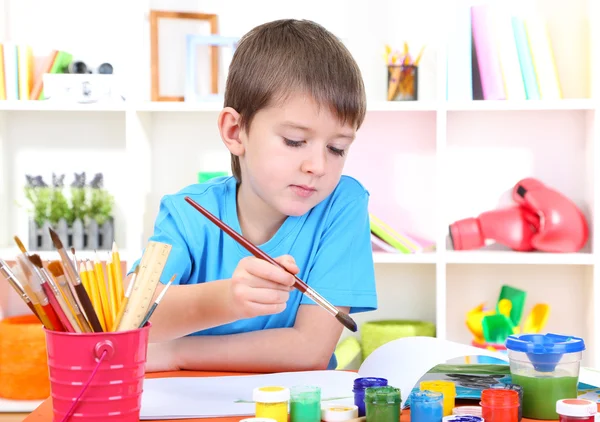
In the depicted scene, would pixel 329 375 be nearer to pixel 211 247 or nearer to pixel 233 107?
pixel 211 247

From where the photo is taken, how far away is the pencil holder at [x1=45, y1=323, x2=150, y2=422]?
0.78 metres

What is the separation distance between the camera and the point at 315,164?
1157 mm

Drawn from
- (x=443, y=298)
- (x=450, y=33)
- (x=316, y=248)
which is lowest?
(x=443, y=298)

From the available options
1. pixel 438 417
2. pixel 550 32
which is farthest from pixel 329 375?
pixel 550 32

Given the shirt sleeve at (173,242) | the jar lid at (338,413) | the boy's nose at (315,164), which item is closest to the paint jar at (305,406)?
the jar lid at (338,413)

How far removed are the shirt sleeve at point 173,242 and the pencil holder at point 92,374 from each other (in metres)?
0.51

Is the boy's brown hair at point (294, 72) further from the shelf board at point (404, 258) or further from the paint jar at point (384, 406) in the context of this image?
the shelf board at point (404, 258)

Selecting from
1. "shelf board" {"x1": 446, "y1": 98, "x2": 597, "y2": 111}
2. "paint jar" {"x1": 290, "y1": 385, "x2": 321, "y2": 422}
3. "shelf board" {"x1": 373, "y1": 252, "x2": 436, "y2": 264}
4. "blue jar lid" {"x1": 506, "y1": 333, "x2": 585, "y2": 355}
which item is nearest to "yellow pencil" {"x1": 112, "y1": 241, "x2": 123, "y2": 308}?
"paint jar" {"x1": 290, "y1": 385, "x2": 321, "y2": 422}

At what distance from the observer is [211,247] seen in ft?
4.48

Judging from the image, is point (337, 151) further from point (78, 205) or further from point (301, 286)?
point (78, 205)

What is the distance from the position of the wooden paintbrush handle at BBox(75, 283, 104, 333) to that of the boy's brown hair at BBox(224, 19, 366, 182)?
53cm

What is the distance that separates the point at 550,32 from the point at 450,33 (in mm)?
413

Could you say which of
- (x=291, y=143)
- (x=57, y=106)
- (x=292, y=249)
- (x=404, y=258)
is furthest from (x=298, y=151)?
(x=57, y=106)

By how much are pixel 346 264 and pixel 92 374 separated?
638mm
